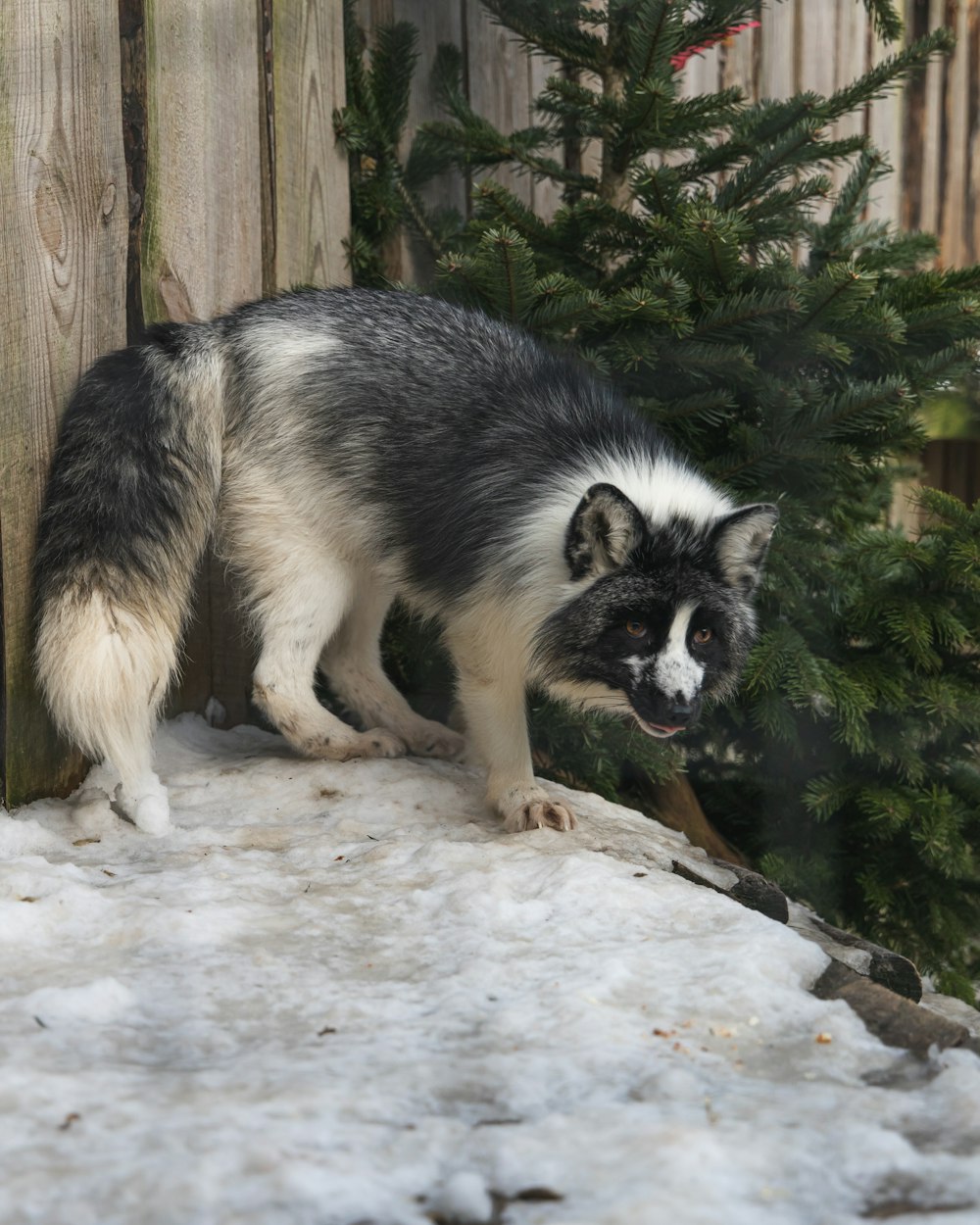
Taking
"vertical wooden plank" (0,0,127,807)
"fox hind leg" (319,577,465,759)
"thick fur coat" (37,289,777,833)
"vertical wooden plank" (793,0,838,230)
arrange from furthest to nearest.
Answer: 1. "vertical wooden plank" (793,0,838,230)
2. "fox hind leg" (319,577,465,759)
3. "thick fur coat" (37,289,777,833)
4. "vertical wooden plank" (0,0,127,807)

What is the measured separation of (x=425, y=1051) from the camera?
2055 mm

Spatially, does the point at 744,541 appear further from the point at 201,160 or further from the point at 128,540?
Result: the point at 201,160

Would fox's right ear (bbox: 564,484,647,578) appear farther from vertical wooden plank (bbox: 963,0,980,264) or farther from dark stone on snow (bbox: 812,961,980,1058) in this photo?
vertical wooden plank (bbox: 963,0,980,264)

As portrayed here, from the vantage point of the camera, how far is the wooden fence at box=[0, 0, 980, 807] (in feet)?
10.4

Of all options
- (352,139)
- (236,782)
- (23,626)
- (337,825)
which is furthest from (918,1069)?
(352,139)

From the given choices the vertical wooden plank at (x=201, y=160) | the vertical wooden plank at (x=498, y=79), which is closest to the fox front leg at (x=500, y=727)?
the vertical wooden plank at (x=201, y=160)

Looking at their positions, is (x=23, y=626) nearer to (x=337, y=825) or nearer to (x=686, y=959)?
(x=337, y=825)

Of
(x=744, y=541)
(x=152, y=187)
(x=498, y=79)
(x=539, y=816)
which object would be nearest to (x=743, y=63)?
(x=498, y=79)

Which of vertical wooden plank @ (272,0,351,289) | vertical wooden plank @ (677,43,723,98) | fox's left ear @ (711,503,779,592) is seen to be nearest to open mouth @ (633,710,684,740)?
fox's left ear @ (711,503,779,592)

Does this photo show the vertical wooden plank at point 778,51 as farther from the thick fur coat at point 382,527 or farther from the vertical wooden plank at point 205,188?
the thick fur coat at point 382,527

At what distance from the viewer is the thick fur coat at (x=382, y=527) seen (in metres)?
3.23

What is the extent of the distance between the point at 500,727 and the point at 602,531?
727 millimetres

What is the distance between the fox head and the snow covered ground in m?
0.46

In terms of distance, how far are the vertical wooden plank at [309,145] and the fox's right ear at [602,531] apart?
1648 millimetres
